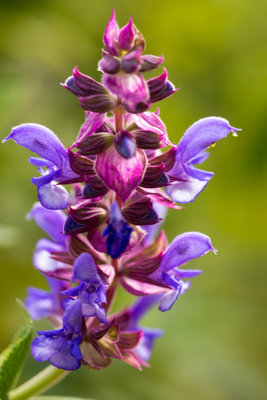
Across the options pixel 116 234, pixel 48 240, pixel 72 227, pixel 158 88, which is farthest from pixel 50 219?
pixel 158 88

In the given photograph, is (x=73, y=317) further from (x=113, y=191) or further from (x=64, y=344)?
(x=113, y=191)

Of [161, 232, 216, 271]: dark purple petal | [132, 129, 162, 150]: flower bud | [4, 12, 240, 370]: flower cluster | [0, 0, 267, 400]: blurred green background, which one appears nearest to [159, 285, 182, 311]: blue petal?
[4, 12, 240, 370]: flower cluster

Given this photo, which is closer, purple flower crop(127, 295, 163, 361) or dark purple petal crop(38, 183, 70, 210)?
dark purple petal crop(38, 183, 70, 210)

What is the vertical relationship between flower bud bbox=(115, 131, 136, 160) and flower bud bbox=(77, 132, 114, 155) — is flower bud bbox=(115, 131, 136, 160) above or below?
above

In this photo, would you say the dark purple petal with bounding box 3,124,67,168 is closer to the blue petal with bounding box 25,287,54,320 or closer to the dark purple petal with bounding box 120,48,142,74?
the dark purple petal with bounding box 120,48,142,74

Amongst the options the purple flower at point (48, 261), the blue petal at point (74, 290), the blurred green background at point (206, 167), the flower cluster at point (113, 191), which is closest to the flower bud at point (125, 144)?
the flower cluster at point (113, 191)

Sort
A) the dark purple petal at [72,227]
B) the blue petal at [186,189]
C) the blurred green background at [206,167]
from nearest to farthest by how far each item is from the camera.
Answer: the dark purple petal at [72,227] < the blue petal at [186,189] < the blurred green background at [206,167]

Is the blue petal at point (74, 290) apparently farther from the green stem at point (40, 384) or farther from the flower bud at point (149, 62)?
the flower bud at point (149, 62)

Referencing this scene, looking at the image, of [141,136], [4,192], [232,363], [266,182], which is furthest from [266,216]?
[141,136]
